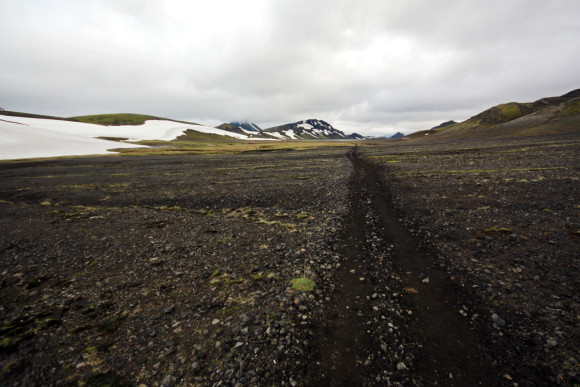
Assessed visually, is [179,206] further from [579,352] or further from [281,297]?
[579,352]

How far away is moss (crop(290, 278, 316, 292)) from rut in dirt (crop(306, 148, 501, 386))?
861 millimetres

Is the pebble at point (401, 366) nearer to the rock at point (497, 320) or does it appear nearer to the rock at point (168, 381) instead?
the rock at point (497, 320)

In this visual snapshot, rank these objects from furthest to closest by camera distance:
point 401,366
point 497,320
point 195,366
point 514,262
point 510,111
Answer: point 510,111 < point 514,262 < point 497,320 < point 195,366 < point 401,366

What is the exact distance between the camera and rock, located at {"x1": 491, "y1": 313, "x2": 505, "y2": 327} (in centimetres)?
647

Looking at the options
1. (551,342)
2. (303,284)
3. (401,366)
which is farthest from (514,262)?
(303,284)

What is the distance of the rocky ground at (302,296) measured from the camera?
18.6 ft

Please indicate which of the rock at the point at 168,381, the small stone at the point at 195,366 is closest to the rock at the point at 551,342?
the small stone at the point at 195,366

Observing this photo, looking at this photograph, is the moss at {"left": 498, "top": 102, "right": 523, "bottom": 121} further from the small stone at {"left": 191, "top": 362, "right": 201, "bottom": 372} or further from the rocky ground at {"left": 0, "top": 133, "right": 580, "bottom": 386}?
the small stone at {"left": 191, "top": 362, "right": 201, "bottom": 372}

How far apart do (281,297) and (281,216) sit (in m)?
8.29

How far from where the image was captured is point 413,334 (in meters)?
6.42

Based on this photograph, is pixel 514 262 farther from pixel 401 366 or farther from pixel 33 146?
pixel 33 146

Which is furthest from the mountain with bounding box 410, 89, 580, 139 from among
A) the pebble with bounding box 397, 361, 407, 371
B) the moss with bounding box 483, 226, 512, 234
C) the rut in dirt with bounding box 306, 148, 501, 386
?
the pebble with bounding box 397, 361, 407, 371

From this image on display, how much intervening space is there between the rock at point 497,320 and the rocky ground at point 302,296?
57 millimetres

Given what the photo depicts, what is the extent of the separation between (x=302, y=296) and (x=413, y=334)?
3385 millimetres
